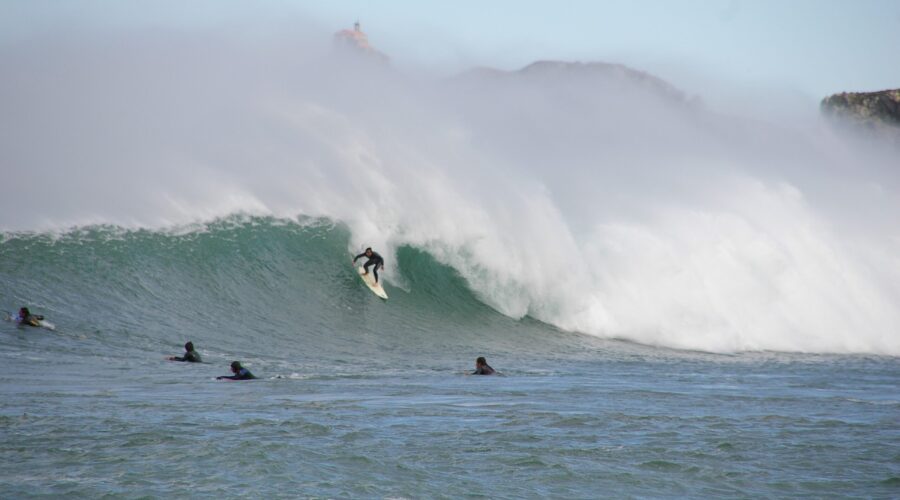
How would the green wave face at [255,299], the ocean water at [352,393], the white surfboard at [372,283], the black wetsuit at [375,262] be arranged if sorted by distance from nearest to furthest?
the ocean water at [352,393] < the green wave face at [255,299] < the white surfboard at [372,283] < the black wetsuit at [375,262]

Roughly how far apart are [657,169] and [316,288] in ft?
37.8

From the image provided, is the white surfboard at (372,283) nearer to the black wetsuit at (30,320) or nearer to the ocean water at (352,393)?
the ocean water at (352,393)

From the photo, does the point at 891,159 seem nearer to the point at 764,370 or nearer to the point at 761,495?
the point at 764,370

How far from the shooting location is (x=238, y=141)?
75.3 ft

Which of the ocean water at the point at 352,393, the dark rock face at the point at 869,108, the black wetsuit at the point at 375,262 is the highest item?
the dark rock face at the point at 869,108

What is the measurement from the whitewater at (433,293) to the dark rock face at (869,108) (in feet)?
111

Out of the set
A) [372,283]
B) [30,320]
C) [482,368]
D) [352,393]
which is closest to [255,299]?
[372,283]

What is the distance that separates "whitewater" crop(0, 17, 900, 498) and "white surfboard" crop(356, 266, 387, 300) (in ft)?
0.83

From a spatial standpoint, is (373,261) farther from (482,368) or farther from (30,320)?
(30,320)

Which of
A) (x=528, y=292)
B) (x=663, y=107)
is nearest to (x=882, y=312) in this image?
(x=528, y=292)

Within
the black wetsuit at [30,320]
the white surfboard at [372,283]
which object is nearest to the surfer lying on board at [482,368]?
the white surfboard at [372,283]

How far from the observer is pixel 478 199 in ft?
72.7

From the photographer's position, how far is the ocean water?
7465mm

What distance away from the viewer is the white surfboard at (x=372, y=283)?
62.0ft
